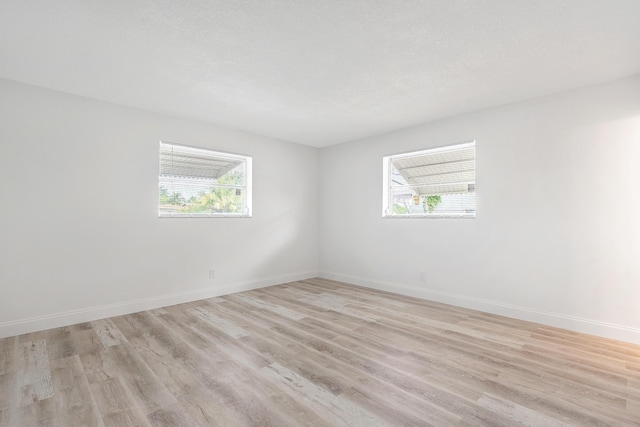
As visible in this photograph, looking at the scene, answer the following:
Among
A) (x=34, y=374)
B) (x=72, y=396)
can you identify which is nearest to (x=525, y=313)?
(x=72, y=396)

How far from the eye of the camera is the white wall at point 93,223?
311 cm

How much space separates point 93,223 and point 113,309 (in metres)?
1.03

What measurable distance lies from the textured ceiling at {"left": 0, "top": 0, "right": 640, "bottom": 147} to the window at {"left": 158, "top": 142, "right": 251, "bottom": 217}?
0.80 metres

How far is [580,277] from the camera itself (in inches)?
127

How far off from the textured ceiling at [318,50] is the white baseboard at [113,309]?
2.40 metres

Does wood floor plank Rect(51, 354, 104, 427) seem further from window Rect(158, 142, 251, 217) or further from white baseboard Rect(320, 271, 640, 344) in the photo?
white baseboard Rect(320, 271, 640, 344)

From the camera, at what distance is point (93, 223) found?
353 centimetres

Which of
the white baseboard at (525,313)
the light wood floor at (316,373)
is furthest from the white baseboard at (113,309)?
the white baseboard at (525,313)

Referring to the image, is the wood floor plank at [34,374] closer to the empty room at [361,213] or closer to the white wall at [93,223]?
the empty room at [361,213]

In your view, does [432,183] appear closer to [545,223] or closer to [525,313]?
[545,223]

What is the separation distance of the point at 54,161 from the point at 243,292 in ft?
9.33

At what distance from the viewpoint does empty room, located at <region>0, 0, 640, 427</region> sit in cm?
204

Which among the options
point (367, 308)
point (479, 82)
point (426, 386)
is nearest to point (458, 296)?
point (367, 308)

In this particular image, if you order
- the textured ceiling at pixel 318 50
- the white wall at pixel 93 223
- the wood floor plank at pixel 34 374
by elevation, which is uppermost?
the textured ceiling at pixel 318 50
